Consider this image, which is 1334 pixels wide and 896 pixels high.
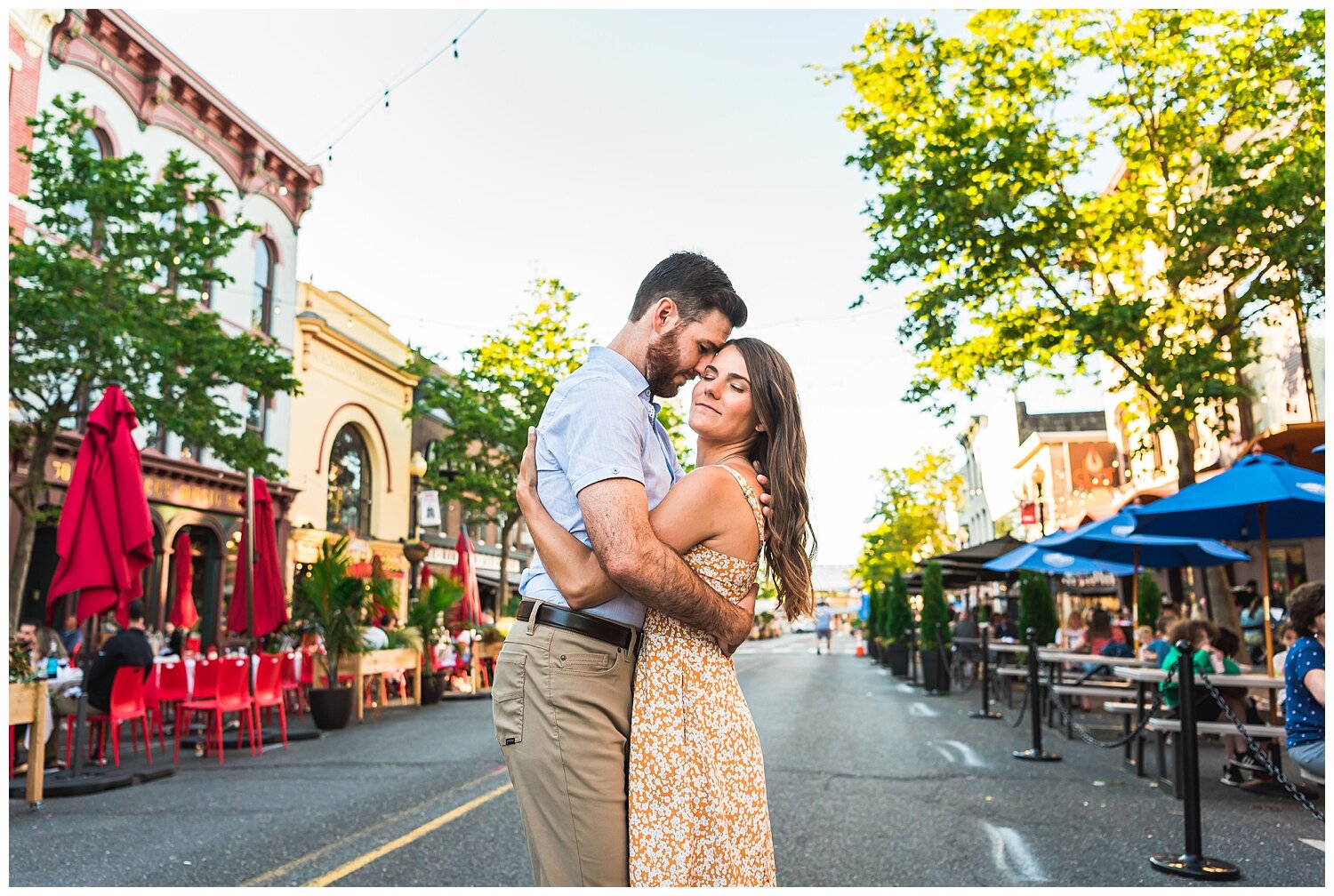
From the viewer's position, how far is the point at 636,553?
2.25m

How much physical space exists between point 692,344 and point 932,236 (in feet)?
45.3

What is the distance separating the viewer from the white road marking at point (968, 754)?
973 centimetres

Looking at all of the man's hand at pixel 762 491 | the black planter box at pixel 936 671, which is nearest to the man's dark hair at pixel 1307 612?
the man's hand at pixel 762 491

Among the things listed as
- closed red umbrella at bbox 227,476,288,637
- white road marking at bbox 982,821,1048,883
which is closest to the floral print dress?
white road marking at bbox 982,821,1048,883

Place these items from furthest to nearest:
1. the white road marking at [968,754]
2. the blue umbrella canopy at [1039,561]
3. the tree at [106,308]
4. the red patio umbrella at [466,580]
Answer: the red patio umbrella at [466,580] < the blue umbrella canopy at [1039,561] < the tree at [106,308] < the white road marking at [968,754]

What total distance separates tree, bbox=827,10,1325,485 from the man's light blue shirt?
44.1 feet

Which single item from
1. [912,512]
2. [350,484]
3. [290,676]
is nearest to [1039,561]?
[290,676]

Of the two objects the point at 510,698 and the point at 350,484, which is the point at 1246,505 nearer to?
the point at 510,698

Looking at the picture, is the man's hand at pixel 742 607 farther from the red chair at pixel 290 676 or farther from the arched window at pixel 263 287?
the arched window at pixel 263 287

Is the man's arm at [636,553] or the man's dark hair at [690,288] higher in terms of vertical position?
the man's dark hair at [690,288]

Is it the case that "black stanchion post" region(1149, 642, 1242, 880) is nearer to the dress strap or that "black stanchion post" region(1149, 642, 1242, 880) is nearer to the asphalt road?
the asphalt road

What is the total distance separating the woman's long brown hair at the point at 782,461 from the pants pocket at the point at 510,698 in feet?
2.23

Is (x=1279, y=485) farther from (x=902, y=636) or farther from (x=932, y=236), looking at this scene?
(x=902, y=636)

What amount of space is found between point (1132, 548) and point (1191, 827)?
31.1 feet
